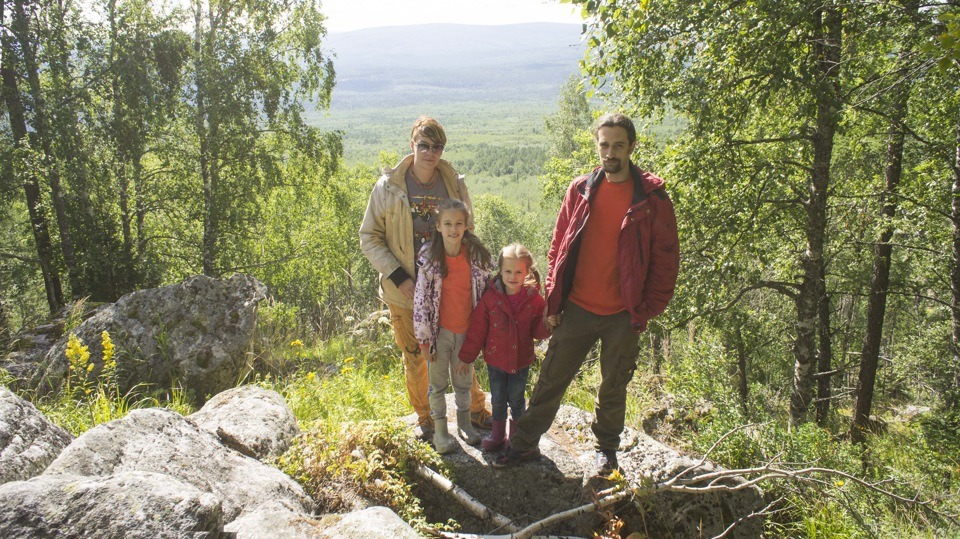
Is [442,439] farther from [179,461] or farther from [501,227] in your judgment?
[501,227]

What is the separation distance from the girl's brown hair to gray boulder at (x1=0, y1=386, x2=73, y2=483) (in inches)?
90.2

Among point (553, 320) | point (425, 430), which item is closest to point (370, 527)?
point (425, 430)

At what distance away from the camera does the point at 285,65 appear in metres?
12.4

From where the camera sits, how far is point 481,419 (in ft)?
12.9

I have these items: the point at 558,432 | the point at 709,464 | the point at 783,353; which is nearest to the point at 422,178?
the point at 558,432

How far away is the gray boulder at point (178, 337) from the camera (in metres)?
5.40

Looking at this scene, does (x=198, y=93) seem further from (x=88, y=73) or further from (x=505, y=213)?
(x=505, y=213)

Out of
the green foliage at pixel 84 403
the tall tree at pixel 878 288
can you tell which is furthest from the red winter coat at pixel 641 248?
the tall tree at pixel 878 288

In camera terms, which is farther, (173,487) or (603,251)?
(603,251)

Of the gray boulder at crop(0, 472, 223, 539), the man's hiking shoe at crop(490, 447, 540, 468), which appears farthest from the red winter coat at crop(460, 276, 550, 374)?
the gray boulder at crop(0, 472, 223, 539)

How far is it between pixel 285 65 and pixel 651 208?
39.2 ft

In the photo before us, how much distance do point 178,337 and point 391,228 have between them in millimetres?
3668

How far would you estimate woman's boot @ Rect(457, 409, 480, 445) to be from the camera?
3.60m

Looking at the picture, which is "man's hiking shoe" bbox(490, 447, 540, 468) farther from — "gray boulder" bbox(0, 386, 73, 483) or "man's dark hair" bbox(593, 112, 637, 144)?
"gray boulder" bbox(0, 386, 73, 483)
